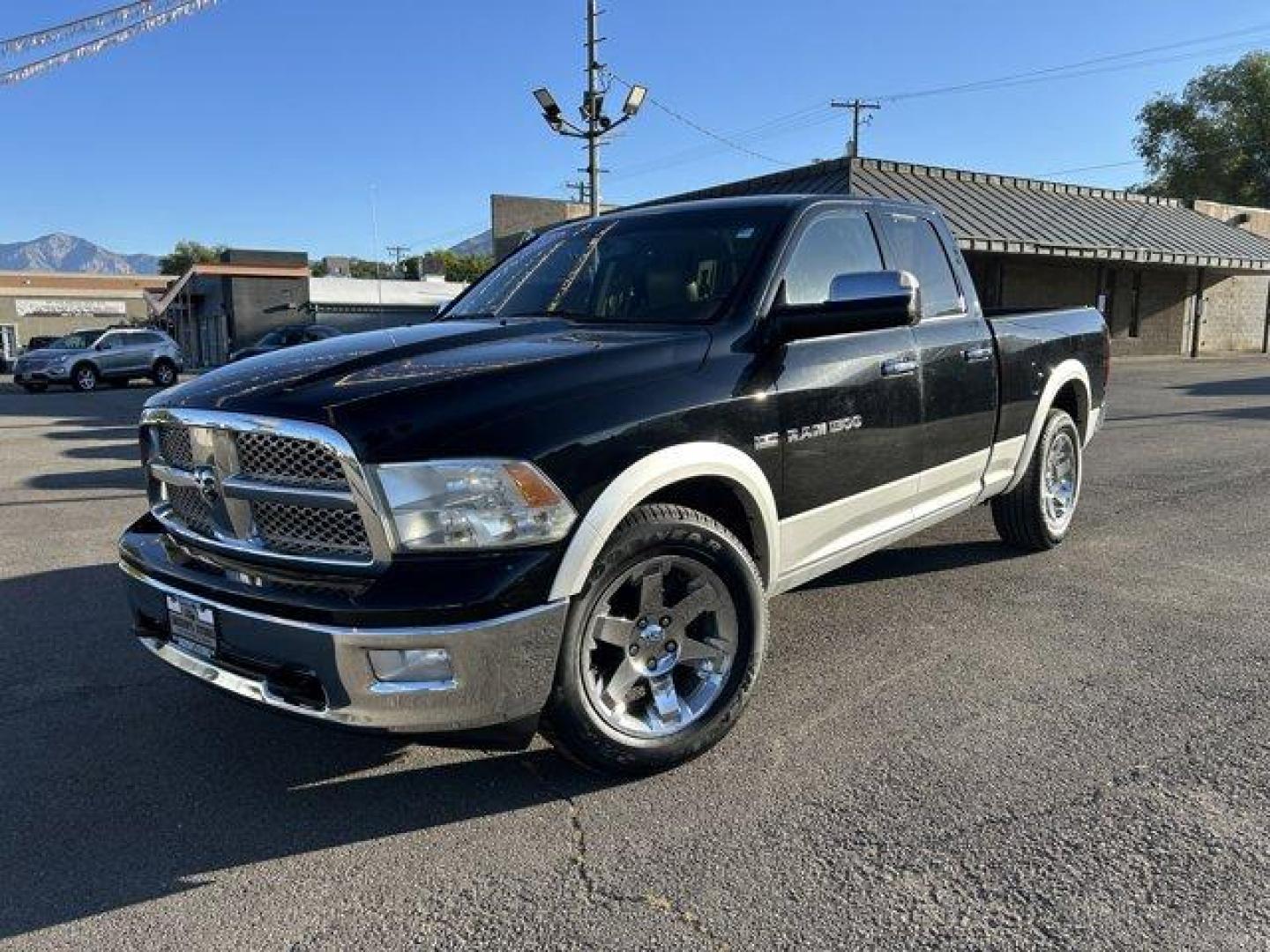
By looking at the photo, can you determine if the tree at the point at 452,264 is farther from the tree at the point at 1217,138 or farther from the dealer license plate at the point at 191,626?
the dealer license plate at the point at 191,626

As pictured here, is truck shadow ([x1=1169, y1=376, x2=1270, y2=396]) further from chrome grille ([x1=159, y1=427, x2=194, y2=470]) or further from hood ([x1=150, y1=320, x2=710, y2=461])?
chrome grille ([x1=159, y1=427, x2=194, y2=470])

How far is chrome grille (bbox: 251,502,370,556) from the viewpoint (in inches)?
107

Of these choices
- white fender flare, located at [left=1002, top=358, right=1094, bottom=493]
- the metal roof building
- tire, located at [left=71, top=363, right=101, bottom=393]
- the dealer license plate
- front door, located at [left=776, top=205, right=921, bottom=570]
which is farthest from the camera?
tire, located at [left=71, top=363, right=101, bottom=393]

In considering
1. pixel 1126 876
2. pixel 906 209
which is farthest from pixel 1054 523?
pixel 1126 876

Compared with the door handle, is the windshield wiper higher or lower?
higher

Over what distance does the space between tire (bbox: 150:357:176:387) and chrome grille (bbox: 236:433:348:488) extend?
27.6m

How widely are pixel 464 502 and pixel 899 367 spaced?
2.30m

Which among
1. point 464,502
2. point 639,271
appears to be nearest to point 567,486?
point 464,502

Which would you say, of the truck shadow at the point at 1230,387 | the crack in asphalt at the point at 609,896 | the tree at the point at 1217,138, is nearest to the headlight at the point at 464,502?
the crack in asphalt at the point at 609,896

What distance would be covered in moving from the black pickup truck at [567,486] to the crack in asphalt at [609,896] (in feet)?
0.83

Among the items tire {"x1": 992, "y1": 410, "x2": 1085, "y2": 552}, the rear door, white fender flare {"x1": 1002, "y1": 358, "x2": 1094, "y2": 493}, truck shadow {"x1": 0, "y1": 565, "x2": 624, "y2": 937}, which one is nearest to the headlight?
truck shadow {"x1": 0, "y1": 565, "x2": 624, "y2": 937}

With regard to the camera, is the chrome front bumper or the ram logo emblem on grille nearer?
the chrome front bumper

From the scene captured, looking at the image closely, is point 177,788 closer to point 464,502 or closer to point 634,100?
point 464,502

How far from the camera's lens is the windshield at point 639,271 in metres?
3.81
